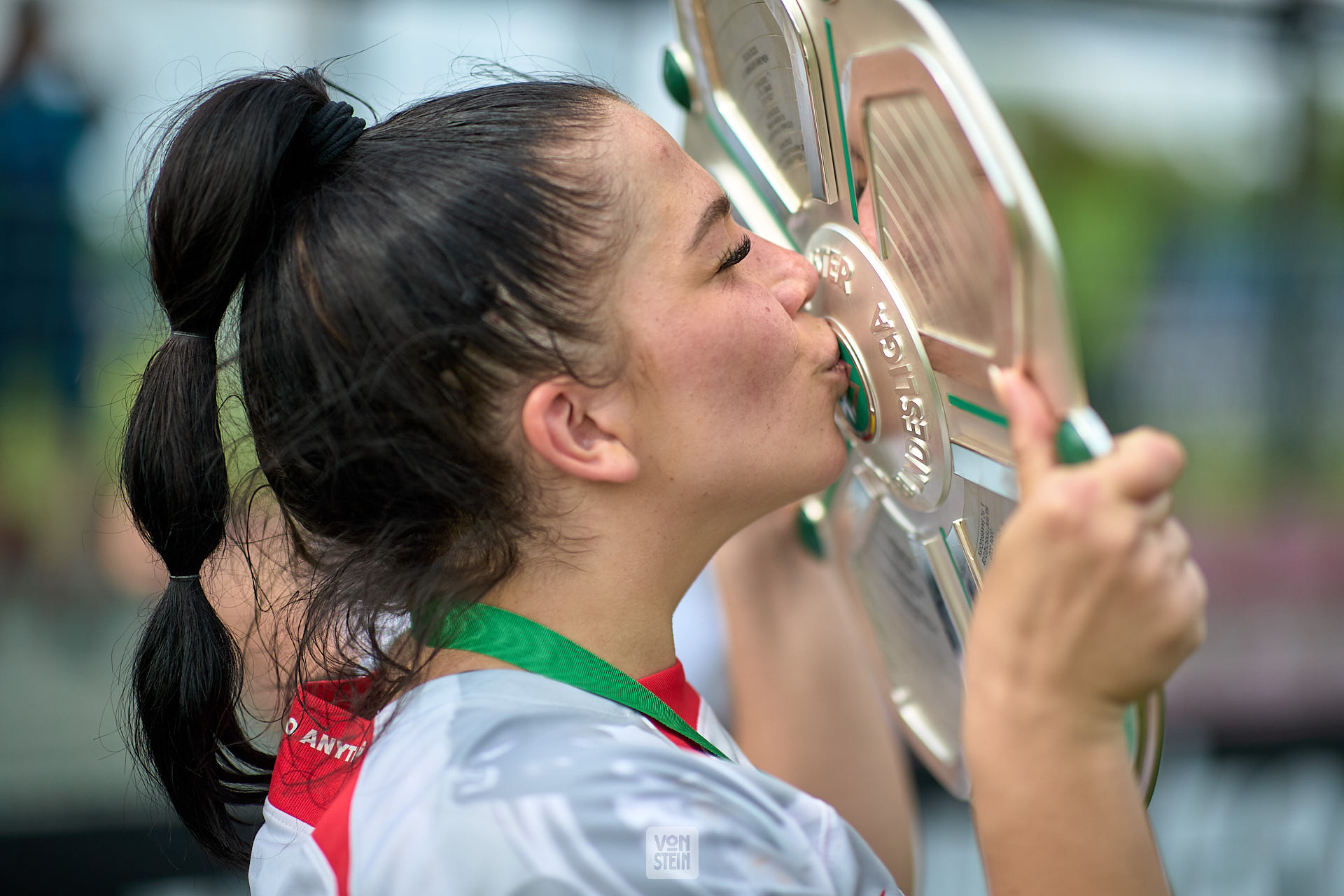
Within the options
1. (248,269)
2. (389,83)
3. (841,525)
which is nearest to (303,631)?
(248,269)

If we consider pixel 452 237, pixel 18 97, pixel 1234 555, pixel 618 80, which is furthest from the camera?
pixel 1234 555

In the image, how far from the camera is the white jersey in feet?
1.92

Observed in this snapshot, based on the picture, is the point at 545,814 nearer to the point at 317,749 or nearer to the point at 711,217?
the point at 317,749

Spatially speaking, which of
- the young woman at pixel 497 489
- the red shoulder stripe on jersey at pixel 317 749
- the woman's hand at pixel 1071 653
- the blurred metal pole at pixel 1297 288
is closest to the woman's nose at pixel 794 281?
the young woman at pixel 497 489

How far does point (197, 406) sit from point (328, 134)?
0.23 metres

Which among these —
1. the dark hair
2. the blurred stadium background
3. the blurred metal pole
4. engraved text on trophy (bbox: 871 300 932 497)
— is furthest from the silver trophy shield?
the blurred metal pole

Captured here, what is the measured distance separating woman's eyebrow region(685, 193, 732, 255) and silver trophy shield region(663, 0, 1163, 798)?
2.8 inches

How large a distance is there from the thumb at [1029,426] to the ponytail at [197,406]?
1.76ft

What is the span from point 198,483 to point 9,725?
1.73 meters

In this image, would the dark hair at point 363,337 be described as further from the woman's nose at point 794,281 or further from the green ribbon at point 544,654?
the woman's nose at point 794,281

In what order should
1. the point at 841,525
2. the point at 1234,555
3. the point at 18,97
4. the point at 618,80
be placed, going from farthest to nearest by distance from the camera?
1. the point at 1234,555
2. the point at 618,80
3. the point at 18,97
4. the point at 841,525

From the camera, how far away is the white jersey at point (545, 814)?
0.59 m

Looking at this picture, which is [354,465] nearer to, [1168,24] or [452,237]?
[452,237]

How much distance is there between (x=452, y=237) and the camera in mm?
732
